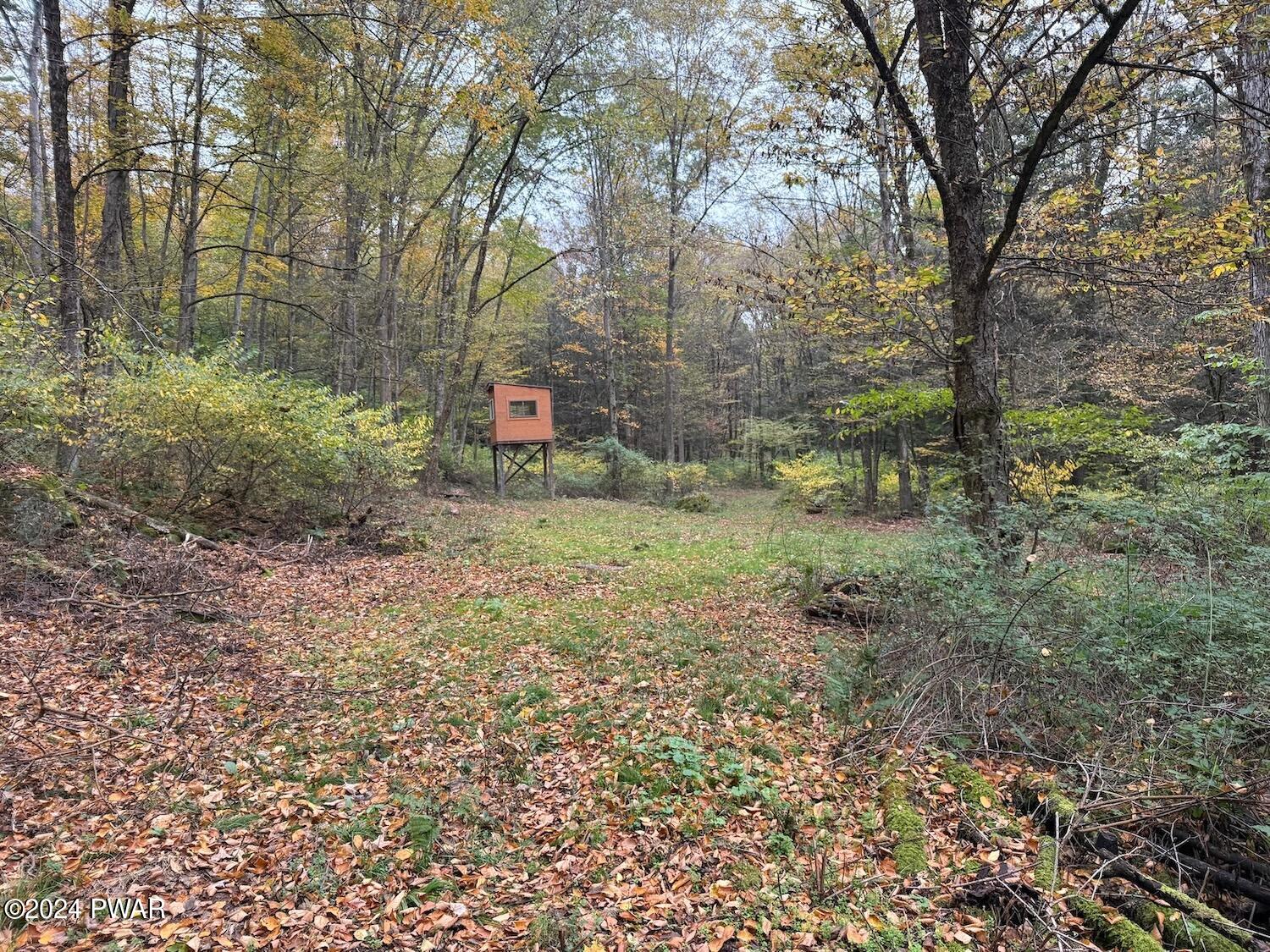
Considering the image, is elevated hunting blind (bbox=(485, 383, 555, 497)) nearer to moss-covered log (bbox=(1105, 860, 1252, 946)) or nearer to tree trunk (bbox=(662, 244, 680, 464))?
tree trunk (bbox=(662, 244, 680, 464))

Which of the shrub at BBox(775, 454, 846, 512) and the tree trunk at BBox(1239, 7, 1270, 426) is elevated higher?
the tree trunk at BBox(1239, 7, 1270, 426)

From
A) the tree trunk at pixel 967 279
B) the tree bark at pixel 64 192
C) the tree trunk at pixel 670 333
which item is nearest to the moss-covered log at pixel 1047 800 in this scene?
the tree trunk at pixel 967 279

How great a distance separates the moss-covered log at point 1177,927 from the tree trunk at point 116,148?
9263 mm

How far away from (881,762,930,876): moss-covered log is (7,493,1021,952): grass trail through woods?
1.5 inches

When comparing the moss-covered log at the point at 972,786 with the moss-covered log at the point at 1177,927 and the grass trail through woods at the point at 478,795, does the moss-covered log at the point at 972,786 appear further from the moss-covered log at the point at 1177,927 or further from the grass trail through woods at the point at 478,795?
the moss-covered log at the point at 1177,927

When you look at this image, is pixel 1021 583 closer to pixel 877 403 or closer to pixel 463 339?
pixel 877 403

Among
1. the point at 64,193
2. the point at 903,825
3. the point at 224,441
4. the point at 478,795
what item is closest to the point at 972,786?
the point at 903,825

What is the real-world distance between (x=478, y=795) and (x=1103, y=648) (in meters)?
3.65

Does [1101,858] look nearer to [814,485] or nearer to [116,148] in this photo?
[116,148]

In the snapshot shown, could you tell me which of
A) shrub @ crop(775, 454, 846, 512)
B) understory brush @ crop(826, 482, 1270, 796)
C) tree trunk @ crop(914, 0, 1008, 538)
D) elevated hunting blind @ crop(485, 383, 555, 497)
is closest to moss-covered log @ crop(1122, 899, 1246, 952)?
understory brush @ crop(826, 482, 1270, 796)

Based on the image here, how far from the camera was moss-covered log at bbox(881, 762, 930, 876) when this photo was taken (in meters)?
2.58

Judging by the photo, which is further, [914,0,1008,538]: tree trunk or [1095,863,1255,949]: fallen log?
[914,0,1008,538]: tree trunk

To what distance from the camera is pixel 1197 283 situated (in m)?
5.58

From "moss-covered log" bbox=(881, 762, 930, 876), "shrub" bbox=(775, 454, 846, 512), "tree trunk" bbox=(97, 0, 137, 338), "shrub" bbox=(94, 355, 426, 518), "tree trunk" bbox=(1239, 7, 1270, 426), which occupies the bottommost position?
"moss-covered log" bbox=(881, 762, 930, 876)
